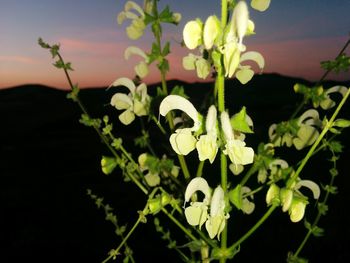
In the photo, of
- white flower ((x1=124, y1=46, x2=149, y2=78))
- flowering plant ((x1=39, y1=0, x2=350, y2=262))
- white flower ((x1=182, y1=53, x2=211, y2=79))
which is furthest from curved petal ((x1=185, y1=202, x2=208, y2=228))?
white flower ((x1=124, y1=46, x2=149, y2=78))

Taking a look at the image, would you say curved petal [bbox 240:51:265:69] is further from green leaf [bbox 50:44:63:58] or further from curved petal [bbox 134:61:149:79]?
green leaf [bbox 50:44:63:58]

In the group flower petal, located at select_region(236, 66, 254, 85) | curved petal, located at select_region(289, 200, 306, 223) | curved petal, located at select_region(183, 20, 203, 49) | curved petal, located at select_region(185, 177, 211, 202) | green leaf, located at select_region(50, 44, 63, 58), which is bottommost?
curved petal, located at select_region(289, 200, 306, 223)

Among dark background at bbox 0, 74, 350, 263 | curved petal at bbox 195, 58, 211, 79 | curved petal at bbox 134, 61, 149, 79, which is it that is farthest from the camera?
dark background at bbox 0, 74, 350, 263

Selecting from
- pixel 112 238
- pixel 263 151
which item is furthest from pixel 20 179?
pixel 263 151

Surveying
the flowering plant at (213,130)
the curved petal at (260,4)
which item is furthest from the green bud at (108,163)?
the curved petal at (260,4)

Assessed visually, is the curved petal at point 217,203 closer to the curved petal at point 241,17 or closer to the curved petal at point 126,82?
the curved petal at point 241,17

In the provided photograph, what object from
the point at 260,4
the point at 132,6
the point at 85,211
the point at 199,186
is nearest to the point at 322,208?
the point at 199,186
